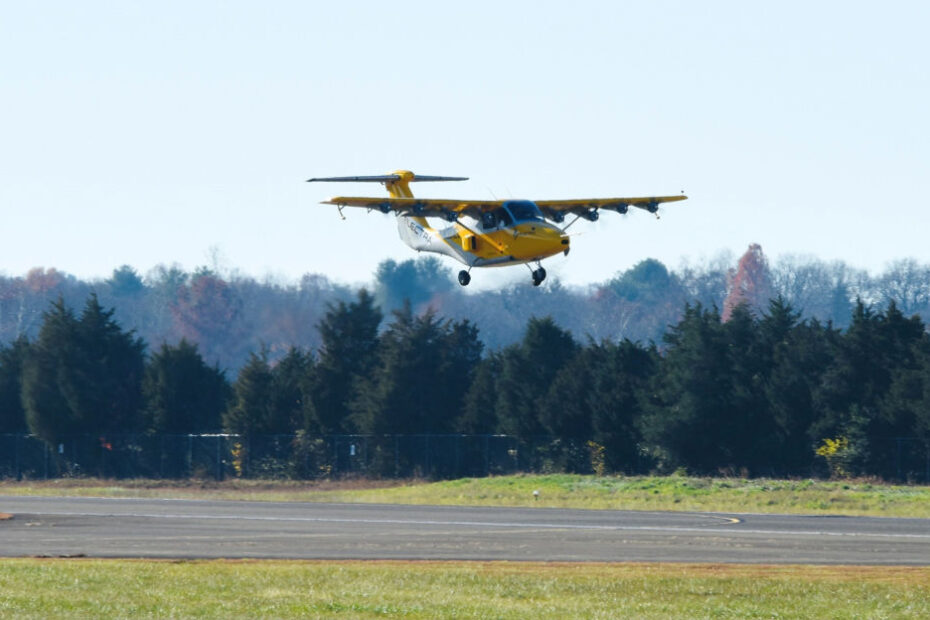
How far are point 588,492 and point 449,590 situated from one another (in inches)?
1475

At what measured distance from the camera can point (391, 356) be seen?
88375 millimetres

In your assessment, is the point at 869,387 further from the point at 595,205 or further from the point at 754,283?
the point at 754,283

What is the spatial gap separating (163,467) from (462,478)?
66.5 ft

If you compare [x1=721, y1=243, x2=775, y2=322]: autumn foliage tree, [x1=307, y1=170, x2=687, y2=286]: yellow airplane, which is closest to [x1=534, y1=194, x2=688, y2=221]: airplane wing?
[x1=307, y1=170, x2=687, y2=286]: yellow airplane

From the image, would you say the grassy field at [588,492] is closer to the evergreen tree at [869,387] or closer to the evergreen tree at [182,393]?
the evergreen tree at [869,387]

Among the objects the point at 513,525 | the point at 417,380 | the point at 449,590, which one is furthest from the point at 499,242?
the point at 417,380

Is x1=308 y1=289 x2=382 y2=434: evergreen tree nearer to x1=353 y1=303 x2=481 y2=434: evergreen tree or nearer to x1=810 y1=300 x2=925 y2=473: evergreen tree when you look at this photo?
x1=353 y1=303 x2=481 y2=434: evergreen tree

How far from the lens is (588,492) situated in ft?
221

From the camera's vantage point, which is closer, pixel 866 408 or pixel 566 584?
pixel 566 584

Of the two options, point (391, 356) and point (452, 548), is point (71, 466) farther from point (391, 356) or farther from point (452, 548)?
point (452, 548)

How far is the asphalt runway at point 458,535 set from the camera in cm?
3894

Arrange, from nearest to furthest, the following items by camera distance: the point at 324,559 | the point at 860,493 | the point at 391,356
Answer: the point at 324,559 → the point at 860,493 → the point at 391,356

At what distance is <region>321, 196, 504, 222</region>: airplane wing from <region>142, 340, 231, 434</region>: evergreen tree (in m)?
43.2

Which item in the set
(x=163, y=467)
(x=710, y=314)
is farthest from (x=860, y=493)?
(x=163, y=467)
